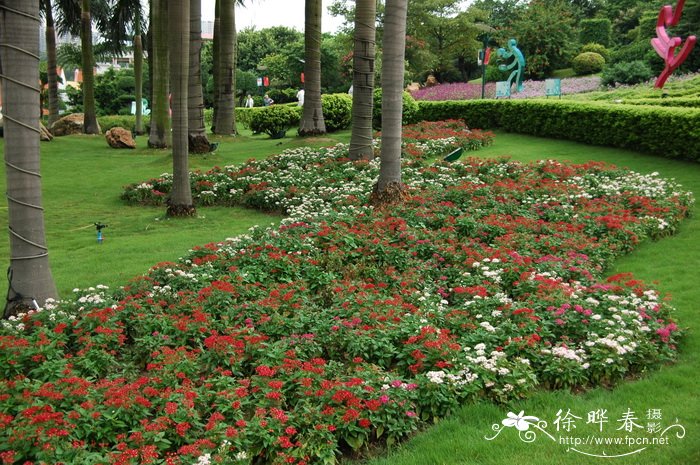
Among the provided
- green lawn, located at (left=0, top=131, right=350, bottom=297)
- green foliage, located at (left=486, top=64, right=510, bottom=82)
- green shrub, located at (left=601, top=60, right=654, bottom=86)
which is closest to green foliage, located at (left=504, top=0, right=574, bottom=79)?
green foliage, located at (left=486, top=64, right=510, bottom=82)

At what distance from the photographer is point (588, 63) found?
36.2 meters

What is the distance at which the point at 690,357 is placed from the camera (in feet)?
18.3

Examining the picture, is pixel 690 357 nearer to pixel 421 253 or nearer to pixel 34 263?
pixel 421 253

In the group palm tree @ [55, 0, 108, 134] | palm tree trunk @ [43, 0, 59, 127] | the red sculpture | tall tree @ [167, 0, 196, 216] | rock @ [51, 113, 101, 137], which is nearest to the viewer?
tall tree @ [167, 0, 196, 216]

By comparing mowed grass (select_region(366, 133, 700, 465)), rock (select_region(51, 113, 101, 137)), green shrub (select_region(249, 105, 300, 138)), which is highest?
green shrub (select_region(249, 105, 300, 138))

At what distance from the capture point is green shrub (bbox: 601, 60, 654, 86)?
29625mm

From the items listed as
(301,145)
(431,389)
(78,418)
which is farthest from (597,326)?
(301,145)

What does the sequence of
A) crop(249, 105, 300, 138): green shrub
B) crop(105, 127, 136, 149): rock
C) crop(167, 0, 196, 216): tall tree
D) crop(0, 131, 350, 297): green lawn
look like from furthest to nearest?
crop(249, 105, 300, 138): green shrub, crop(105, 127, 136, 149): rock, crop(167, 0, 196, 216): tall tree, crop(0, 131, 350, 297): green lawn

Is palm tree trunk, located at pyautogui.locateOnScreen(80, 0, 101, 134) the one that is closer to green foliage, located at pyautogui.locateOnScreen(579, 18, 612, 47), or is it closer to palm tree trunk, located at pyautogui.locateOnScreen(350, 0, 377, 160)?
palm tree trunk, located at pyautogui.locateOnScreen(350, 0, 377, 160)

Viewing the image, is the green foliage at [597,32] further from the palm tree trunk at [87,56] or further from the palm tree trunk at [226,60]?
the palm tree trunk at [87,56]

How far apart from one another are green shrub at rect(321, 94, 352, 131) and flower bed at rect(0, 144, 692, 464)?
1301 cm

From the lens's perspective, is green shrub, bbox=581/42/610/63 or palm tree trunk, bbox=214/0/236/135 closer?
palm tree trunk, bbox=214/0/236/135

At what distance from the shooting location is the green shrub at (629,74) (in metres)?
29.6

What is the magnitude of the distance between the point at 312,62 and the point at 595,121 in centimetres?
727
